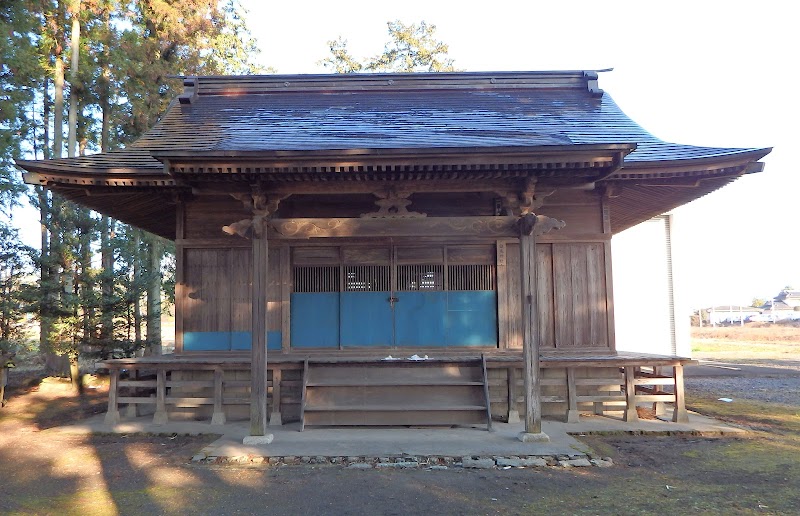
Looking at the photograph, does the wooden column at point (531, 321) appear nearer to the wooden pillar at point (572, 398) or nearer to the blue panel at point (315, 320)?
the wooden pillar at point (572, 398)

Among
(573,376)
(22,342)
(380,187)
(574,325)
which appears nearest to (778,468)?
(573,376)

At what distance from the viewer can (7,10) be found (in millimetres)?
11406

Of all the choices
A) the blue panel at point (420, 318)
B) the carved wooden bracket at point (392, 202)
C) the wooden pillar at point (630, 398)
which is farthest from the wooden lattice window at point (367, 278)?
the wooden pillar at point (630, 398)

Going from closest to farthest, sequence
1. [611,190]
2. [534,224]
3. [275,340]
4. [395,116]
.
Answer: [534,224], [611,190], [275,340], [395,116]

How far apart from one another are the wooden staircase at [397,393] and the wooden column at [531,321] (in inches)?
26.5

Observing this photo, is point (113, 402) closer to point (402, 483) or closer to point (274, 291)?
point (274, 291)

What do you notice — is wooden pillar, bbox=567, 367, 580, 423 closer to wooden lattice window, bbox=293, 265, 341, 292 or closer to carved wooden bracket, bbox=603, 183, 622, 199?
carved wooden bracket, bbox=603, 183, 622, 199

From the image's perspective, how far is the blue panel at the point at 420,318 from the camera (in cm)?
819

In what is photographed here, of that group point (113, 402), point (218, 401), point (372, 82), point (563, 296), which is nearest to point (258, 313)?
point (218, 401)

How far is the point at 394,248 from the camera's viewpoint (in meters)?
8.32

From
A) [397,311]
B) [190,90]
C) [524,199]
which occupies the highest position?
[190,90]

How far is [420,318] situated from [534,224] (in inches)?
110

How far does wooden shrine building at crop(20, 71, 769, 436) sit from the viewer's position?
6301 millimetres

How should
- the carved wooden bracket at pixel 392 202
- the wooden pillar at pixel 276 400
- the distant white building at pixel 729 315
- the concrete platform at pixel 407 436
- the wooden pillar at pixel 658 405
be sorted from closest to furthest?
the concrete platform at pixel 407 436
the carved wooden bracket at pixel 392 202
the wooden pillar at pixel 276 400
the wooden pillar at pixel 658 405
the distant white building at pixel 729 315
